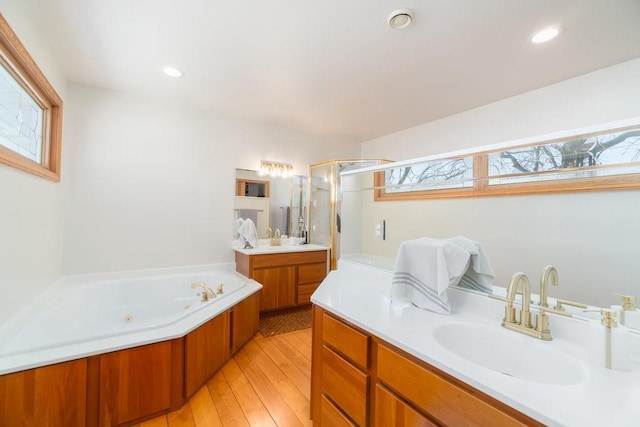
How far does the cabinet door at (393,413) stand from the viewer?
3.01 feet

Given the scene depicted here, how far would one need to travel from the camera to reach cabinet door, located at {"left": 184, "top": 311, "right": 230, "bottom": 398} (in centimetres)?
179

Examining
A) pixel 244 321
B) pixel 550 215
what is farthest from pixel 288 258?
pixel 550 215

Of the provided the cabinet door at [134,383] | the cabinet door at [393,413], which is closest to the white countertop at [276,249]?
the cabinet door at [134,383]

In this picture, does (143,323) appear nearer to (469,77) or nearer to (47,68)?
(47,68)

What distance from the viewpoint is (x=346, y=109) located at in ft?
10.2

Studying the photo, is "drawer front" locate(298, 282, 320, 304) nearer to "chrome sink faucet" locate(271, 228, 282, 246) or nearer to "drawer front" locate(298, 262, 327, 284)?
"drawer front" locate(298, 262, 327, 284)

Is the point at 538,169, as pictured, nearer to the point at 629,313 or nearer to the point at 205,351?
the point at 629,313

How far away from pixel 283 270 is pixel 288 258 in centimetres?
16

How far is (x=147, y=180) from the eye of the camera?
9.53ft

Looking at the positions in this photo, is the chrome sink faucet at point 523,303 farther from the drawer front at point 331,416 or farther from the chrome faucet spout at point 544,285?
the drawer front at point 331,416

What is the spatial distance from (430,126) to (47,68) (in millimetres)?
3858

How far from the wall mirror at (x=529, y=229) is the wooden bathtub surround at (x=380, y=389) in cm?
64

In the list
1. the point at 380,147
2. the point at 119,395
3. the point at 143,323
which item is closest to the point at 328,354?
the point at 119,395

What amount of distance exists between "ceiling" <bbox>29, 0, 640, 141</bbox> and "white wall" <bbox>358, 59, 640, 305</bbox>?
0.20 meters
